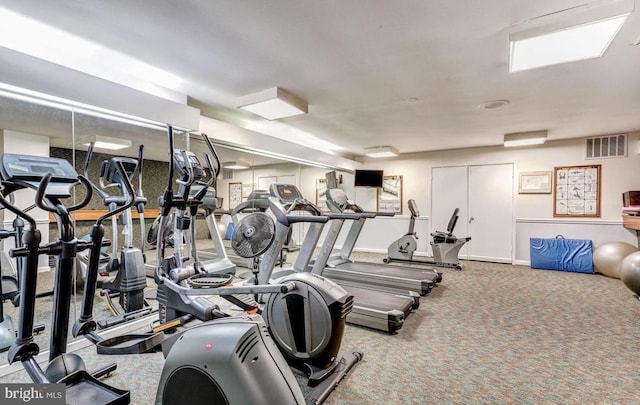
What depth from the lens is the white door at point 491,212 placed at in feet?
21.9

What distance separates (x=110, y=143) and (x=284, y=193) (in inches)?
69.5

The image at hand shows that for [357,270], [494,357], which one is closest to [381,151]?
[357,270]

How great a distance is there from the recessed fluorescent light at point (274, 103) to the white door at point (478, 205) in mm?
4666

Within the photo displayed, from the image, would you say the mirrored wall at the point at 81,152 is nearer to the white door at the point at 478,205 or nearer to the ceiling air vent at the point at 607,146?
the white door at the point at 478,205

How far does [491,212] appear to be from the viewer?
684cm

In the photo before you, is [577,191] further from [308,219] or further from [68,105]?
[68,105]

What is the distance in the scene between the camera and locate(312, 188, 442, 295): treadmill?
4223 mm

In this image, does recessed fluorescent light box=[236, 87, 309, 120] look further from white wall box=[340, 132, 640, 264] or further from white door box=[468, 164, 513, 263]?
white door box=[468, 164, 513, 263]

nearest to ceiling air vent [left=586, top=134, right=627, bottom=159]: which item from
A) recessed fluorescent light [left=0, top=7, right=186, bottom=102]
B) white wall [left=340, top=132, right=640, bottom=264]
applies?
white wall [left=340, top=132, right=640, bottom=264]

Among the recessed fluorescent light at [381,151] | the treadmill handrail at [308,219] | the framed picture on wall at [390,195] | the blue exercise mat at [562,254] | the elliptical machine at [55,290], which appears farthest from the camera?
the framed picture on wall at [390,195]

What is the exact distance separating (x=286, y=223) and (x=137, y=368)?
5.14ft

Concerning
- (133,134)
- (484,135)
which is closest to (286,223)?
(133,134)

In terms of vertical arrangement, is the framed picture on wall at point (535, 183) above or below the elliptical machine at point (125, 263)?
above

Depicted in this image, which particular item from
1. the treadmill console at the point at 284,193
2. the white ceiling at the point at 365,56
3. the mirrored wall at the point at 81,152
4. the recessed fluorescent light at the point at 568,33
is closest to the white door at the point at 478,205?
the white ceiling at the point at 365,56
